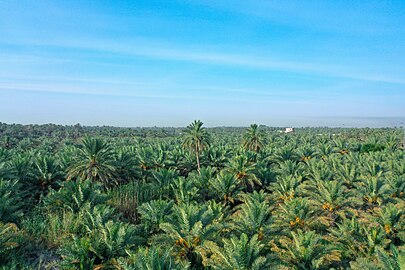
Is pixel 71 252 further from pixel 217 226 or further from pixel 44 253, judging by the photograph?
pixel 217 226

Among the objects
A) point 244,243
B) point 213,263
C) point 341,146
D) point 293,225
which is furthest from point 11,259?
point 341,146

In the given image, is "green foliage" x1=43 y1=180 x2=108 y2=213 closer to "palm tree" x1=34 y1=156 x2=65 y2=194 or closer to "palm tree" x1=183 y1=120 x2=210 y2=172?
"palm tree" x1=34 y1=156 x2=65 y2=194

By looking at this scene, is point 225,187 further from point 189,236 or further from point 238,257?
point 238,257

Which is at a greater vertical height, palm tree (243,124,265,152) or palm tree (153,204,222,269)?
palm tree (243,124,265,152)

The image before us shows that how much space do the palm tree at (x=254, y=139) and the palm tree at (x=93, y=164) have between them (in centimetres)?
2484

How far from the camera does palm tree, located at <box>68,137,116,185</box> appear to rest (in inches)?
1227

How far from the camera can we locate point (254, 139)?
2019 inches

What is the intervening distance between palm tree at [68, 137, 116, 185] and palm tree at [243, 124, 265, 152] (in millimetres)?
24841

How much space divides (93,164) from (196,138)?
625 inches

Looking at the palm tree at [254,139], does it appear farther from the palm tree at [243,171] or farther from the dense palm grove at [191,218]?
the palm tree at [243,171]

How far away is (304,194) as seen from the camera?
3238cm

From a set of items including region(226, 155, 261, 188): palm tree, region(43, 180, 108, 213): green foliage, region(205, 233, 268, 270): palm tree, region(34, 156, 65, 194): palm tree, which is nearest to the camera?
region(205, 233, 268, 270): palm tree

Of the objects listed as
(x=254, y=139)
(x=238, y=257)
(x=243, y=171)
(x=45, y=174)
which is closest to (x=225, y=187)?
(x=243, y=171)

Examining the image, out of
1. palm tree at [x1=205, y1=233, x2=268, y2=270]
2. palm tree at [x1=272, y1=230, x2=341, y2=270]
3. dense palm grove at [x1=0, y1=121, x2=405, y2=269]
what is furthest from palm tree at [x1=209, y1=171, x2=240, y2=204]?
palm tree at [x1=205, y1=233, x2=268, y2=270]
